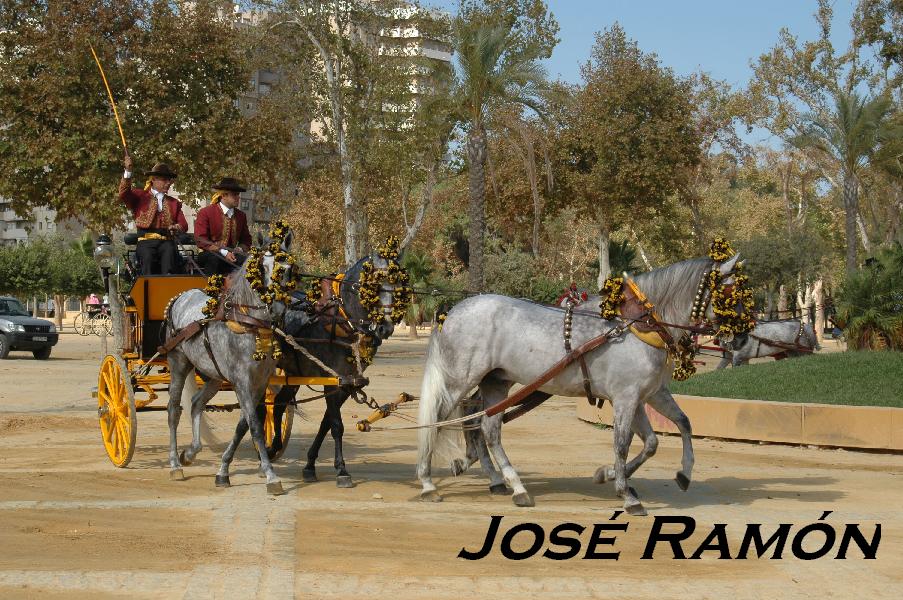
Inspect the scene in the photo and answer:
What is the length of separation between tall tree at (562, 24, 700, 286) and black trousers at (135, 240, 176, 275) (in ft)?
108

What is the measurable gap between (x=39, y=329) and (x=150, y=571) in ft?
96.5

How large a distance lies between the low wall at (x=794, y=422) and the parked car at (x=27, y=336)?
2383 centimetres

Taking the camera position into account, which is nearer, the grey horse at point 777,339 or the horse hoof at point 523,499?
the horse hoof at point 523,499

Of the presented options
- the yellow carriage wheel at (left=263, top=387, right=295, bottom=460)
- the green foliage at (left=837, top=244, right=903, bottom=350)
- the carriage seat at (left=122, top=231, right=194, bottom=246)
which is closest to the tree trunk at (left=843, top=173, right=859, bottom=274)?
the green foliage at (left=837, top=244, right=903, bottom=350)

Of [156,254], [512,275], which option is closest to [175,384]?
[156,254]

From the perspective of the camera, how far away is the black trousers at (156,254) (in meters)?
13.7

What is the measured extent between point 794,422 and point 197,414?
26.1 ft

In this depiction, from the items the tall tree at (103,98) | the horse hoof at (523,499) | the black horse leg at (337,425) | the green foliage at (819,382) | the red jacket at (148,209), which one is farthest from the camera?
the tall tree at (103,98)

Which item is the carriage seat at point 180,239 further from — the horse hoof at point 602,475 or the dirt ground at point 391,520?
the horse hoof at point 602,475

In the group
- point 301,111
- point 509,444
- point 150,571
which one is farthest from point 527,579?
point 301,111

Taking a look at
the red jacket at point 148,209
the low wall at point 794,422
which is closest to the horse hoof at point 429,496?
the red jacket at point 148,209

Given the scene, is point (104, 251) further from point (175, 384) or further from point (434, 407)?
point (434, 407)

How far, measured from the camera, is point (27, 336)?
116 feet

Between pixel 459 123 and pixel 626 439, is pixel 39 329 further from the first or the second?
pixel 626 439
